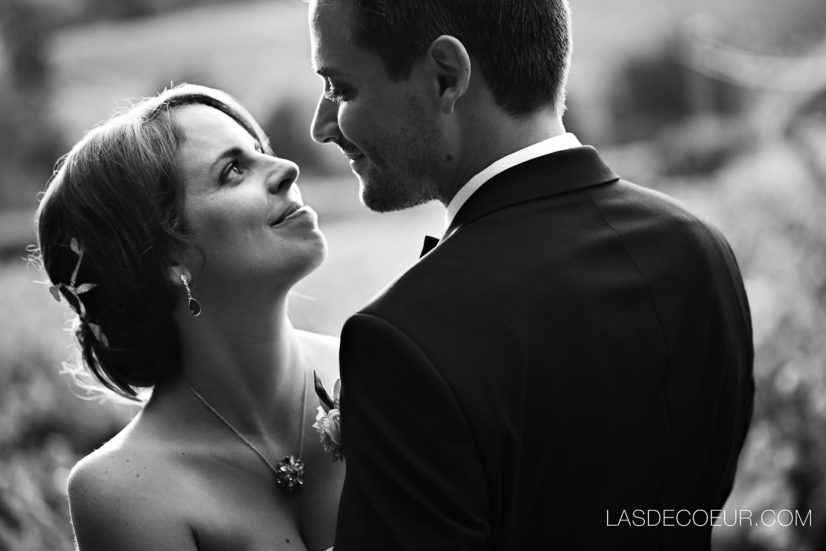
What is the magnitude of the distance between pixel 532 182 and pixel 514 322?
0.35m

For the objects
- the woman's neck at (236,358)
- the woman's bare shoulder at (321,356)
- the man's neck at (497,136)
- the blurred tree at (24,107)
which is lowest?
the blurred tree at (24,107)

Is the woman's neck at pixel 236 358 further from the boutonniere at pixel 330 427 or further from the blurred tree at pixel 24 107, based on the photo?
the blurred tree at pixel 24 107

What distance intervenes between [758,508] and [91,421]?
12.7ft

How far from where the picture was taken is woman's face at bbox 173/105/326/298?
279 cm

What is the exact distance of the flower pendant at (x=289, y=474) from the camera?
2.87 m

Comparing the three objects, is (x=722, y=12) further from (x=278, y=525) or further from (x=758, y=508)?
(x=278, y=525)

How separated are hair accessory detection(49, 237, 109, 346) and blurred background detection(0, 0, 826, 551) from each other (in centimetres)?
51

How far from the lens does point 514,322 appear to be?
74.8 inches

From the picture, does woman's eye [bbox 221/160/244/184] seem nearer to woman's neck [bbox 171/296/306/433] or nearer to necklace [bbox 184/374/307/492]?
woman's neck [bbox 171/296/306/433]

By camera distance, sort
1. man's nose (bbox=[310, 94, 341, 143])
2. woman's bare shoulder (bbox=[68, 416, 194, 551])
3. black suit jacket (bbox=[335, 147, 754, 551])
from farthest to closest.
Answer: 1. woman's bare shoulder (bbox=[68, 416, 194, 551])
2. man's nose (bbox=[310, 94, 341, 143])
3. black suit jacket (bbox=[335, 147, 754, 551])

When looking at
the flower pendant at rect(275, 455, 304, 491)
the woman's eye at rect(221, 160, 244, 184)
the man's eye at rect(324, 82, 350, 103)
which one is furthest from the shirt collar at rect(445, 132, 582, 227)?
the flower pendant at rect(275, 455, 304, 491)

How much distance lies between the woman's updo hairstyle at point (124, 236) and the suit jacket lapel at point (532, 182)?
3.62 feet

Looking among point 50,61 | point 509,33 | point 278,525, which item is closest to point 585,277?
point 509,33

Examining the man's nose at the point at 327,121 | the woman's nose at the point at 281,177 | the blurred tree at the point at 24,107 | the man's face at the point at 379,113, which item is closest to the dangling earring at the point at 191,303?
the woman's nose at the point at 281,177
